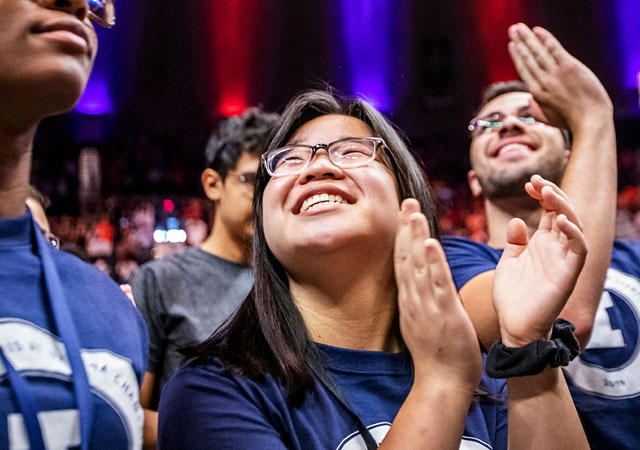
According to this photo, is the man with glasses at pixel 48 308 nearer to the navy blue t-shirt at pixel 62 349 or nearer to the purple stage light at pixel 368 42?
the navy blue t-shirt at pixel 62 349

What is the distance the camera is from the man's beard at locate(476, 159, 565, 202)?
177 centimetres

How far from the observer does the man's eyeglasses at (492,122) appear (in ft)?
6.08

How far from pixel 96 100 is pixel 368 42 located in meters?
3.68

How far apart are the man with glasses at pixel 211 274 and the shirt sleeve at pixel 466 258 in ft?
2.03

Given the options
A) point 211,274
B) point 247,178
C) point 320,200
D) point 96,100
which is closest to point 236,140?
point 247,178

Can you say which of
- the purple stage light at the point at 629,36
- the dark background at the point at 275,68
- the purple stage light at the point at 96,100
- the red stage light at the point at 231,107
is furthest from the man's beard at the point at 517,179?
the red stage light at the point at 231,107

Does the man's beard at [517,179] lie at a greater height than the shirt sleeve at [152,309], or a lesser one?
greater

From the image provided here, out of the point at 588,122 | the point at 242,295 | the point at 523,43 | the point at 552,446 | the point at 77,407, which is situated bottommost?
the point at 242,295

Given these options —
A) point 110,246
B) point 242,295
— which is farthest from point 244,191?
point 110,246

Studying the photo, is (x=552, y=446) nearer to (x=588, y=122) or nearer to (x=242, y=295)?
(x=588, y=122)

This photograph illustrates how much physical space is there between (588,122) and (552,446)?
2.52 feet

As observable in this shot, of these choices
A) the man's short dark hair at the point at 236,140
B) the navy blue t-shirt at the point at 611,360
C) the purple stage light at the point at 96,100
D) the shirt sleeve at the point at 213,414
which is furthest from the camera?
the purple stage light at the point at 96,100

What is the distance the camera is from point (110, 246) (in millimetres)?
7559

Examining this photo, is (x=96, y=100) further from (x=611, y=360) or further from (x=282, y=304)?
(x=611, y=360)
